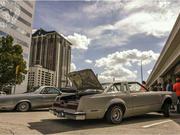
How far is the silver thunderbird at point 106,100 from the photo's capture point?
24.0 ft

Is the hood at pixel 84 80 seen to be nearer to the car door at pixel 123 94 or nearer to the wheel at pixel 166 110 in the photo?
the car door at pixel 123 94

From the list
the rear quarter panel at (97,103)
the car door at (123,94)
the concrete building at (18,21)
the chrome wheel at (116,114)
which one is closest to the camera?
the rear quarter panel at (97,103)

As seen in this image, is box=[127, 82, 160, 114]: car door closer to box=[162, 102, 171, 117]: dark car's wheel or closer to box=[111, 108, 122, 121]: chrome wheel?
box=[162, 102, 171, 117]: dark car's wheel

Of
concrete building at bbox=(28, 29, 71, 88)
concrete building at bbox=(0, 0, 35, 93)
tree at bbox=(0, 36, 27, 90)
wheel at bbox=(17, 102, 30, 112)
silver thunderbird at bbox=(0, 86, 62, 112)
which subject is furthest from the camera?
concrete building at bbox=(28, 29, 71, 88)

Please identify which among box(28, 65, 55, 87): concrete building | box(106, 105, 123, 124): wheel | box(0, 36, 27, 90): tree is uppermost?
box(28, 65, 55, 87): concrete building

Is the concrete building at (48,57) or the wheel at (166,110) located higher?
the concrete building at (48,57)

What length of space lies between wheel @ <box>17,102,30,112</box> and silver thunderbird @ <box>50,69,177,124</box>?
348cm

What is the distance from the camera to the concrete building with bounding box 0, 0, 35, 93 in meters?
50.6

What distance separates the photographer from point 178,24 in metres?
18.0

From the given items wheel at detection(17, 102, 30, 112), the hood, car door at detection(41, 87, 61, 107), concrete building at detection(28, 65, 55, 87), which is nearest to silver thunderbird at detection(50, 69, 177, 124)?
the hood

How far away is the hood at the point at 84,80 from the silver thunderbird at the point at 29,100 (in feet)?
10.8

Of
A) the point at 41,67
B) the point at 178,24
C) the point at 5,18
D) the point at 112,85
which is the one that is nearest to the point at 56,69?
the point at 41,67

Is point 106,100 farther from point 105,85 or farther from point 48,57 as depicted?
point 48,57

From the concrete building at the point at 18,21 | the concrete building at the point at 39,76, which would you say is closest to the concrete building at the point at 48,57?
the concrete building at the point at 39,76
